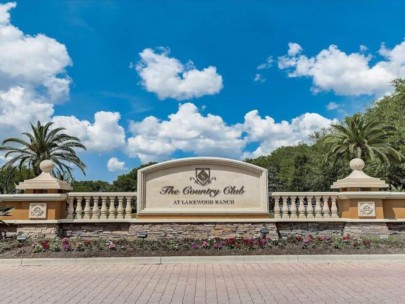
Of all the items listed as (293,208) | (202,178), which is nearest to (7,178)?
(202,178)

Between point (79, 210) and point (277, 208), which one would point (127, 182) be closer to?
point (79, 210)

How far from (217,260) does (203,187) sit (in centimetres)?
416

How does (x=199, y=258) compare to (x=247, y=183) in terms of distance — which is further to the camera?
(x=247, y=183)

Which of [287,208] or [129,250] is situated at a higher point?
[287,208]

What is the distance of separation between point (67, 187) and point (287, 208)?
8.07 meters

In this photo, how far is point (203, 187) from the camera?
581 inches

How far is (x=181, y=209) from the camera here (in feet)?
47.8

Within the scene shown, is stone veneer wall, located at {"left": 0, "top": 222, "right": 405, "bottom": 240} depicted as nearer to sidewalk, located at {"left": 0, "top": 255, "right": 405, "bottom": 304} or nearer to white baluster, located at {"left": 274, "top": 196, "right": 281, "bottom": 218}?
white baluster, located at {"left": 274, "top": 196, "right": 281, "bottom": 218}

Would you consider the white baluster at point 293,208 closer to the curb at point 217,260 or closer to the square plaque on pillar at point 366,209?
the square plaque on pillar at point 366,209

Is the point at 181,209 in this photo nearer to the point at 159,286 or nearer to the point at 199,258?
the point at 199,258

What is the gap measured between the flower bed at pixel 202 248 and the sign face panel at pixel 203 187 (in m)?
2.32

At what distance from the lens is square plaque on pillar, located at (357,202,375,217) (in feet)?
46.8

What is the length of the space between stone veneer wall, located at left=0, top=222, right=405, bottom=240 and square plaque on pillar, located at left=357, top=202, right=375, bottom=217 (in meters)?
0.31

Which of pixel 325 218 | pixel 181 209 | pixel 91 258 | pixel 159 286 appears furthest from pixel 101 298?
pixel 325 218
